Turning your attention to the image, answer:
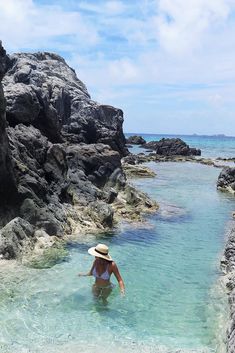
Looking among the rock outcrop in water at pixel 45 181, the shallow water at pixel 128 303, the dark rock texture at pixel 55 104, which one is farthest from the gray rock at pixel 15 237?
the dark rock texture at pixel 55 104

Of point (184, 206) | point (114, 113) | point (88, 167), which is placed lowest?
point (184, 206)

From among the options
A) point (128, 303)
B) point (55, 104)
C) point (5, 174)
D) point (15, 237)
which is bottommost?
point (128, 303)

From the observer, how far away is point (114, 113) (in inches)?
3000

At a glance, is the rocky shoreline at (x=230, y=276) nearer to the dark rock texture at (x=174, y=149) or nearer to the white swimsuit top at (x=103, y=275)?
the white swimsuit top at (x=103, y=275)

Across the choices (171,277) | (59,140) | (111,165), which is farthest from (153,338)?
(111,165)

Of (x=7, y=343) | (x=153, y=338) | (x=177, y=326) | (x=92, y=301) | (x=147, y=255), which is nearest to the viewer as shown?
(x=7, y=343)

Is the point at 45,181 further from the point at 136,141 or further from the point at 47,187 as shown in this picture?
the point at 136,141

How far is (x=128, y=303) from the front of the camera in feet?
46.2

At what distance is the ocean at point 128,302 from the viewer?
1144cm

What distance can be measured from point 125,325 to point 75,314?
1408 mm

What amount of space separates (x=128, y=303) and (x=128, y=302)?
71 millimetres

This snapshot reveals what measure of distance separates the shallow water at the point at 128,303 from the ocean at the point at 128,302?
0.9 inches

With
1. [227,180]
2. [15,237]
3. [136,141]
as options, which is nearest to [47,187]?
[15,237]

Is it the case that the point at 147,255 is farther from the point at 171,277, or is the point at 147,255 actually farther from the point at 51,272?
the point at 51,272
